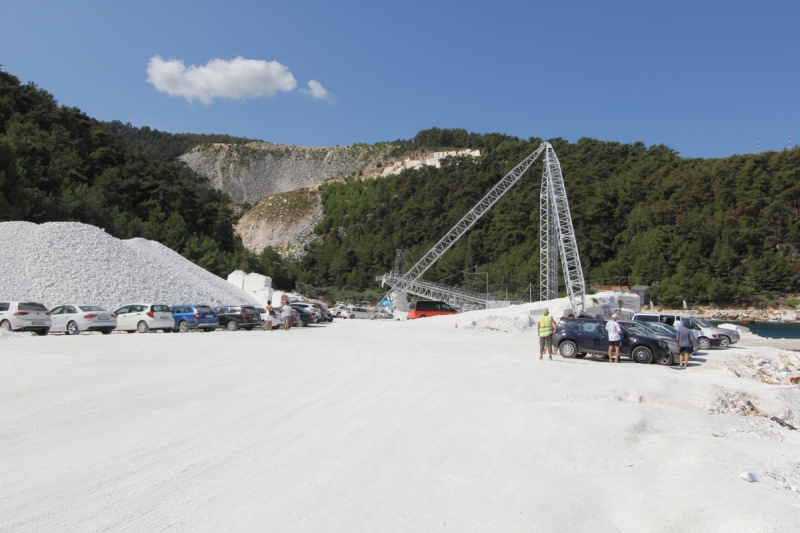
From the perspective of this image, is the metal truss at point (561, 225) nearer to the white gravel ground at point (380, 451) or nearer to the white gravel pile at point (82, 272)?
the white gravel pile at point (82, 272)

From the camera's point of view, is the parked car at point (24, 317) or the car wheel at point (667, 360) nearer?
the car wheel at point (667, 360)

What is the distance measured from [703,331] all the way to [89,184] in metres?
71.4

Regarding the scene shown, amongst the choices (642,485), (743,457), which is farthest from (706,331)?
(642,485)

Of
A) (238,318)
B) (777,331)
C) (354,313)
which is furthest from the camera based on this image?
(777,331)

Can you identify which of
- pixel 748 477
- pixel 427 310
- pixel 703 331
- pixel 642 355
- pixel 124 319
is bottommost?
pixel 748 477

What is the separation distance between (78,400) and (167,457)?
4.26 metres

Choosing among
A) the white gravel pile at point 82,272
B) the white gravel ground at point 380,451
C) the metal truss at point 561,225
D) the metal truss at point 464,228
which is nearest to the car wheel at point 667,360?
the white gravel ground at point 380,451

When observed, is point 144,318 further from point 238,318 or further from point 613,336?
point 613,336

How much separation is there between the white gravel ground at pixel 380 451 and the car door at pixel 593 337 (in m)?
3.75

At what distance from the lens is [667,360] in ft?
61.5

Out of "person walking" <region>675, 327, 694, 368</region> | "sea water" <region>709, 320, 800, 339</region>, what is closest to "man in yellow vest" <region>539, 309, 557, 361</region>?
"person walking" <region>675, 327, 694, 368</region>

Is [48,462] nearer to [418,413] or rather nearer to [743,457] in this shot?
[418,413]

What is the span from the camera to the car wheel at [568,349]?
Answer: 1909 cm

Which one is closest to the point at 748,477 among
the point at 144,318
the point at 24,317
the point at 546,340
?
the point at 546,340
